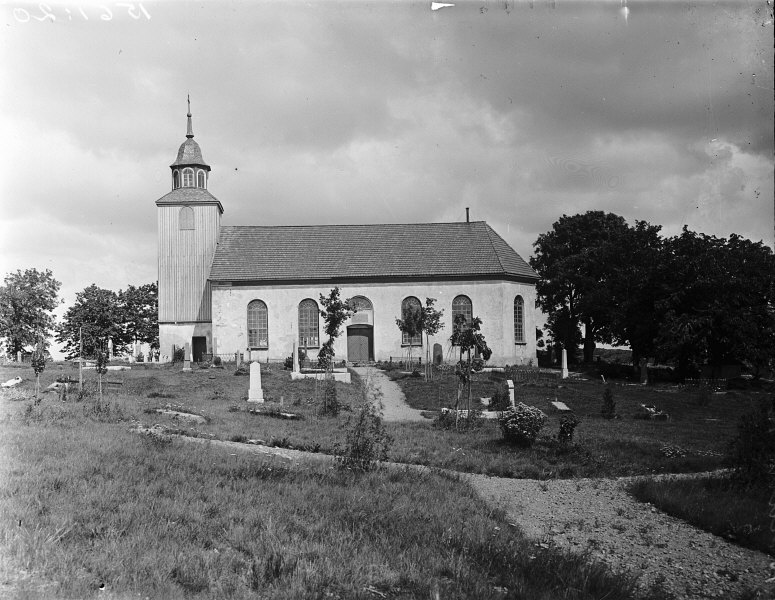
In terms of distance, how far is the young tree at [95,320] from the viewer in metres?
54.8

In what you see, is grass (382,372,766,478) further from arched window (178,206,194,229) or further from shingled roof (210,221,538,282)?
arched window (178,206,194,229)

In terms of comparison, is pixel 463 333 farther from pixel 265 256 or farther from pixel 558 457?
pixel 265 256

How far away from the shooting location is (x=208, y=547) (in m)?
6.77

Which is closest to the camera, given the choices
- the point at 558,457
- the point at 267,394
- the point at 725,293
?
the point at 558,457

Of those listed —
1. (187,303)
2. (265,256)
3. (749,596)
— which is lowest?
(749,596)

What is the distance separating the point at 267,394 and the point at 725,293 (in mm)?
24363

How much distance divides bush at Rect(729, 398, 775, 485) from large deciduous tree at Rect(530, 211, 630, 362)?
35593 mm

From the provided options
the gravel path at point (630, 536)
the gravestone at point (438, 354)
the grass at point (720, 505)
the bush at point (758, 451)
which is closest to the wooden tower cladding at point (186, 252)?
the gravestone at point (438, 354)

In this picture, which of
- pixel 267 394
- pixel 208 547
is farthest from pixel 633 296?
pixel 208 547

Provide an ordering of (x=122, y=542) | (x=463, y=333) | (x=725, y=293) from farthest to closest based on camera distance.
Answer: (x=725, y=293)
(x=463, y=333)
(x=122, y=542)

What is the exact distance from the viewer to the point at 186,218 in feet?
142

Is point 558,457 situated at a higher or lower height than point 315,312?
lower

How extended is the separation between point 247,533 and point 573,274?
1711 inches

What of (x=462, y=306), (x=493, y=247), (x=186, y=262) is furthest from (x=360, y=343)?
(x=186, y=262)
